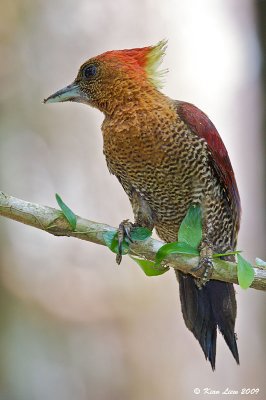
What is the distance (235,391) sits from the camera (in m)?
4.02

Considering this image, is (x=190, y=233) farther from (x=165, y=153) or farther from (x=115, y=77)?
(x=115, y=77)

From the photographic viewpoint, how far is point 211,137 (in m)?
2.82

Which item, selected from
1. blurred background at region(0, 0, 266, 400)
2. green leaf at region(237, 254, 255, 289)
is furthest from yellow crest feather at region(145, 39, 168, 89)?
blurred background at region(0, 0, 266, 400)

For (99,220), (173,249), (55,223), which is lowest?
(173,249)

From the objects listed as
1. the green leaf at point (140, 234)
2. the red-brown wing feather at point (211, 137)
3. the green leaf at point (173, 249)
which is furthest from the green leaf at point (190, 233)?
the red-brown wing feather at point (211, 137)

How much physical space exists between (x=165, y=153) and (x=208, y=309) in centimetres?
72

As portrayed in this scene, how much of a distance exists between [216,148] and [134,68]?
452 millimetres

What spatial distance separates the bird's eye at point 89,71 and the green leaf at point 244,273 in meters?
1.04

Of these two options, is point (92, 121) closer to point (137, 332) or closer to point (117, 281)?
point (117, 281)

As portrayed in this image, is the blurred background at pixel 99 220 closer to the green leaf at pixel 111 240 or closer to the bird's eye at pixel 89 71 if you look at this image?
the bird's eye at pixel 89 71

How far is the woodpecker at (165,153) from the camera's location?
2.72m

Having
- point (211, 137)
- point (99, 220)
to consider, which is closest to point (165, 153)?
point (211, 137)

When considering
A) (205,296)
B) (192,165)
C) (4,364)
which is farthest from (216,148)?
(4,364)

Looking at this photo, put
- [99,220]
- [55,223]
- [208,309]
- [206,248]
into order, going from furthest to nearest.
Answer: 1. [99,220]
2. [208,309]
3. [206,248]
4. [55,223]
